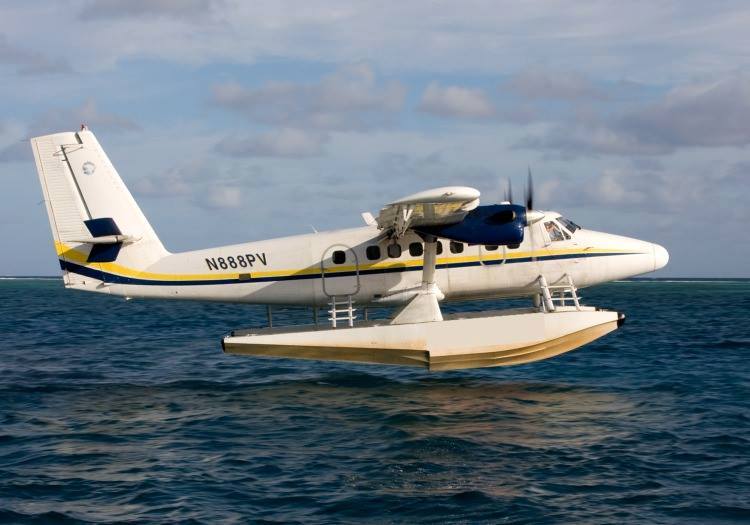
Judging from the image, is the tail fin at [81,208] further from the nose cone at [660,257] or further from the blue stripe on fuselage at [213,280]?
the nose cone at [660,257]

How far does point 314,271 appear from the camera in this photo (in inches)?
770

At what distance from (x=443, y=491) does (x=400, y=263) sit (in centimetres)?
893

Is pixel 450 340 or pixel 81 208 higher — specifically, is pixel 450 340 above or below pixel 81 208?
below

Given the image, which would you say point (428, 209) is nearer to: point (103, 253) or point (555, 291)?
point (555, 291)

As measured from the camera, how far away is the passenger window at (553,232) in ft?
65.3

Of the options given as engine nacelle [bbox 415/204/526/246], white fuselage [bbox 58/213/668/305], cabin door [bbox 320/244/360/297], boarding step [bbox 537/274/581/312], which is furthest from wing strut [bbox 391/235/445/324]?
boarding step [bbox 537/274/581/312]

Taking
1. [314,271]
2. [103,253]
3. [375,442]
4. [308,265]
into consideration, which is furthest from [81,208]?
[375,442]

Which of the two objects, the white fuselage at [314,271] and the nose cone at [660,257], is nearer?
the white fuselage at [314,271]

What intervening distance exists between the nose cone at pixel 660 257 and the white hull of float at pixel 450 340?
8.90 feet

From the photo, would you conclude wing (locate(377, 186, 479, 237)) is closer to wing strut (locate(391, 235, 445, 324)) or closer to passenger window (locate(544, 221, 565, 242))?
wing strut (locate(391, 235, 445, 324))

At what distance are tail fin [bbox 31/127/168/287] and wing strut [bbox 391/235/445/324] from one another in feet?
21.1

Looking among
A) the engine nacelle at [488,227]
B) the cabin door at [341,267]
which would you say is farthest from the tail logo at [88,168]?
the engine nacelle at [488,227]

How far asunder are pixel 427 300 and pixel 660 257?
661 centimetres

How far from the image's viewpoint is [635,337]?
1224 inches
